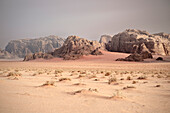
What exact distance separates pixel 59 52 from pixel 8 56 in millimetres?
77590

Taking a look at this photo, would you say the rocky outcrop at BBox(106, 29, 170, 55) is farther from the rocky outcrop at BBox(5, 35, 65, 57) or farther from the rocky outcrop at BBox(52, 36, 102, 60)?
the rocky outcrop at BBox(5, 35, 65, 57)

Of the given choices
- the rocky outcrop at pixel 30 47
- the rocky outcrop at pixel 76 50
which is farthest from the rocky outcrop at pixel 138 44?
the rocky outcrop at pixel 30 47

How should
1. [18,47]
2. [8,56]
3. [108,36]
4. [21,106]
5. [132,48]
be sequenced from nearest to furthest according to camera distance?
[21,106]
[132,48]
[8,56]
[108,36]
[18,47]

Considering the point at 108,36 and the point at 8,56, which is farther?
the point at 108,36

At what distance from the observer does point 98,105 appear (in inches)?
200

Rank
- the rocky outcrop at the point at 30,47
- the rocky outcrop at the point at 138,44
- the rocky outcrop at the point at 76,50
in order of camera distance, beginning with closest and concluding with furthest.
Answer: the rocky outcrop at the point at 76,50 → the rocky outcrop at the point at 138,44 → the rocky outcrop at the point at 30,47

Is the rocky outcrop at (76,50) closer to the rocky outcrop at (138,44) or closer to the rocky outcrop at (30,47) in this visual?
the rocky outcrop at (138,44)

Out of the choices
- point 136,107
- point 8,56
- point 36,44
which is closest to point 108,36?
point 36,44

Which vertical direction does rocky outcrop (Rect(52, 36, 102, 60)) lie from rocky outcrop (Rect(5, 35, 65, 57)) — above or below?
below

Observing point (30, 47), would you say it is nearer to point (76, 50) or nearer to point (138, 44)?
point (76, 50)

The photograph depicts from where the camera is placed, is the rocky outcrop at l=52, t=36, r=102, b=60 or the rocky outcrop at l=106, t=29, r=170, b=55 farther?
the rocky outcrop at l=106, t=29, r=170, b=55

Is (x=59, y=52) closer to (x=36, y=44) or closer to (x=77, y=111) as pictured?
(x=77, y=111)

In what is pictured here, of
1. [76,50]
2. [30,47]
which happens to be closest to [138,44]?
[76,50]

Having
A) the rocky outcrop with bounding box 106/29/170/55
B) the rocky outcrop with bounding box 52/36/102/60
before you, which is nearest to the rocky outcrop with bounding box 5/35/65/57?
the rocky outcrop with bounding box 52/36/102/60
